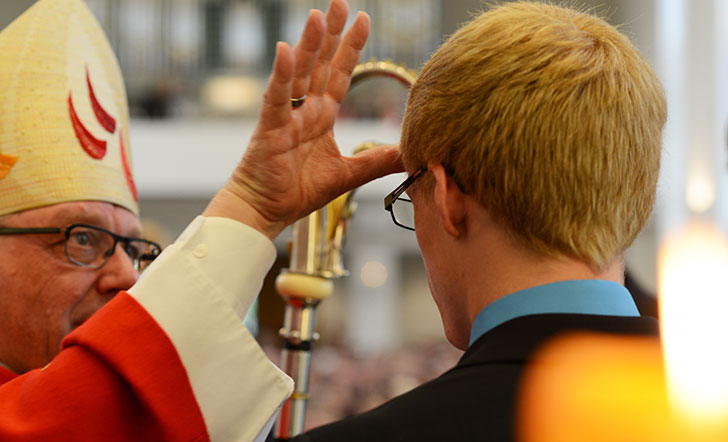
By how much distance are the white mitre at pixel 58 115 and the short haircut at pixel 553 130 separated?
109 cm

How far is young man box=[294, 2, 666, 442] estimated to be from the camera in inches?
46.2

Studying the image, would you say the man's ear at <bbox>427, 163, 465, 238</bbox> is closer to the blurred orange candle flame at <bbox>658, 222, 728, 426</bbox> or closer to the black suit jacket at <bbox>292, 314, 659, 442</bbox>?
the black suit jacket at <bbox>292, 314, 659, 442</bbox>

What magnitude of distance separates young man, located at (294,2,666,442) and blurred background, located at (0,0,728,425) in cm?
720

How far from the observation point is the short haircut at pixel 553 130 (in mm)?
1200

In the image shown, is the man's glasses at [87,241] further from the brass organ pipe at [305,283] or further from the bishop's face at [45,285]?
the brass organ pipe at [305,283]

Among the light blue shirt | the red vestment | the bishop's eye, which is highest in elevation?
the light blue shirt

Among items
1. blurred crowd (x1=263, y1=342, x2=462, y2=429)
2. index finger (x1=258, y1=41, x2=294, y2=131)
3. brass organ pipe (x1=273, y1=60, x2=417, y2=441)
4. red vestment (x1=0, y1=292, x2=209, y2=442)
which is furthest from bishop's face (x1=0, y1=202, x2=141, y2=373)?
blurred crowd (x1=263, y1=342, x2=462, y2=429)

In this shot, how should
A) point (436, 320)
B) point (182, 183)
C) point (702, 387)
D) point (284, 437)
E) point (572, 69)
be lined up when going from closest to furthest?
1. point (702, 387)
2. point (572, 69)
3. point (284, 437)
4. point (182, 183)
5. point (436, 320)

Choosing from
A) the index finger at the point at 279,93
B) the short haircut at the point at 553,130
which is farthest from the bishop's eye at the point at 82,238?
the short haircut at the point at 553,130

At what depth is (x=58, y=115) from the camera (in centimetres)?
209

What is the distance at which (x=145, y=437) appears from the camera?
1.35 metres

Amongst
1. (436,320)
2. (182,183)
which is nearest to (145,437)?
(182,183)

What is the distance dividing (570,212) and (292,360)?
83 cm

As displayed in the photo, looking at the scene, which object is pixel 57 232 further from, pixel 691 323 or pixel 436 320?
pixel 436 320
